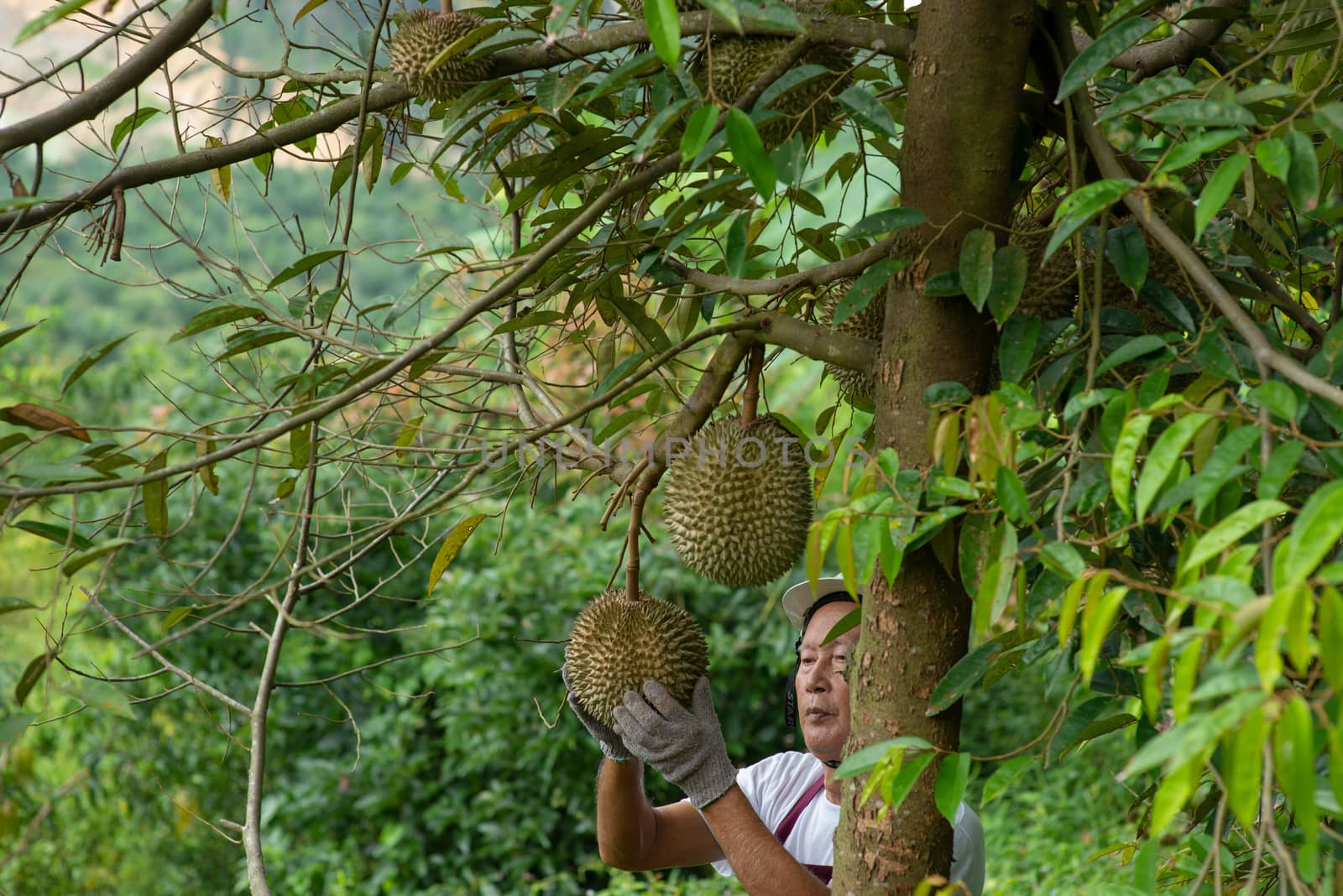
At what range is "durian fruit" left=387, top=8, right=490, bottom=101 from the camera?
1.12 metres

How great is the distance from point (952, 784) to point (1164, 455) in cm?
29

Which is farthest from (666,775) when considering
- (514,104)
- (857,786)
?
(514,104)

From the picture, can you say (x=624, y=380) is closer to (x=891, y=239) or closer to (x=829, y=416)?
(x=891, y=239)

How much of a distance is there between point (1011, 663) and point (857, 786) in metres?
0.19

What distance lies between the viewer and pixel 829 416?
167 centimetres

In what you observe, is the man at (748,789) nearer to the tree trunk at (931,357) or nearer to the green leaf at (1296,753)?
the tree trunk at (931,357)

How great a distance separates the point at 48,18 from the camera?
2.44ft

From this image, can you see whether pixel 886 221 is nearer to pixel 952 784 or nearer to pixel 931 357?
pixel 931 357

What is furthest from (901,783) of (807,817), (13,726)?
(807,817)

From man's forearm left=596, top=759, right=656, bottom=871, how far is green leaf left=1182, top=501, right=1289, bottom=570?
1.07 metres

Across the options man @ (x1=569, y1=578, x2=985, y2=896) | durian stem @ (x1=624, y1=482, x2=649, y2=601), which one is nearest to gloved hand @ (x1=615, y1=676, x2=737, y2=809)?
man @ (x1=569, y1=578, x2=985, y2=896)

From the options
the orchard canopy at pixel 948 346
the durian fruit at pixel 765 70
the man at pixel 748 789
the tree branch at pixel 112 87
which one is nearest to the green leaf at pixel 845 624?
the man at pixel 748 789

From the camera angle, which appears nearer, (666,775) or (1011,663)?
(1011,663)

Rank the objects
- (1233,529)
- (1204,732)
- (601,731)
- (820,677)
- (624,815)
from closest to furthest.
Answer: (1204,732)
(1233,529)
(601,731)
(624,815)
(820,677)
